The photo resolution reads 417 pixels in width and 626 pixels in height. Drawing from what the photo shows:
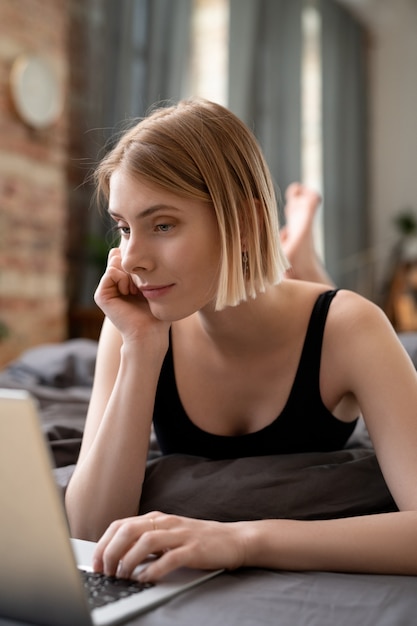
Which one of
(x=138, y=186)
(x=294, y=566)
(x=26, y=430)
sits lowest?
(x=294, y=566)

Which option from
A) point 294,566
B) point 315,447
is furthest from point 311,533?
point 315,447

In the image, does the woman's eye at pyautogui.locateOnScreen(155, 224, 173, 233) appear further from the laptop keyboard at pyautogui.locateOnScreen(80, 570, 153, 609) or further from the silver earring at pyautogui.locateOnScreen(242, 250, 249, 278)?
the laptop keyboard at pyautogui.locateOnScreen(80, 570, 153, 609)

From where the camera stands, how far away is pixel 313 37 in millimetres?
6203

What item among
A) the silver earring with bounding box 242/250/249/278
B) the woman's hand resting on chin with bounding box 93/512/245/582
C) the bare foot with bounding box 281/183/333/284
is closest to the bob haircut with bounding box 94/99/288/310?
the silver earring with bounding box 242/250/249/278

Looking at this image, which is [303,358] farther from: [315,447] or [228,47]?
[228,47]

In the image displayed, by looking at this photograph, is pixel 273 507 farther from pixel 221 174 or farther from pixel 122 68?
pixel 122 68

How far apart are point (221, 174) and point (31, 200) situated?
115 inches

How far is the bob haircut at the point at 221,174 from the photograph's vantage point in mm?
1060

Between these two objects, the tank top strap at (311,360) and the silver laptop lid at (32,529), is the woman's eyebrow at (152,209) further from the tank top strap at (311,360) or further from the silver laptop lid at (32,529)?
the silver laptop lid at (32,529)

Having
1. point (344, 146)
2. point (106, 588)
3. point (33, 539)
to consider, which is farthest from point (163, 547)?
point (344, 146)

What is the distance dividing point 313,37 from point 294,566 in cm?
590

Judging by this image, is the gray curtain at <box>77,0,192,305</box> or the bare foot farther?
the gray curtain at <box>77,0,192,305</box>

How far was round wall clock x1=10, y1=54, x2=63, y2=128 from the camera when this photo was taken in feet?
12.1

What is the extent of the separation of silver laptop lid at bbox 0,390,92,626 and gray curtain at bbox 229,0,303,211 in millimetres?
4651
